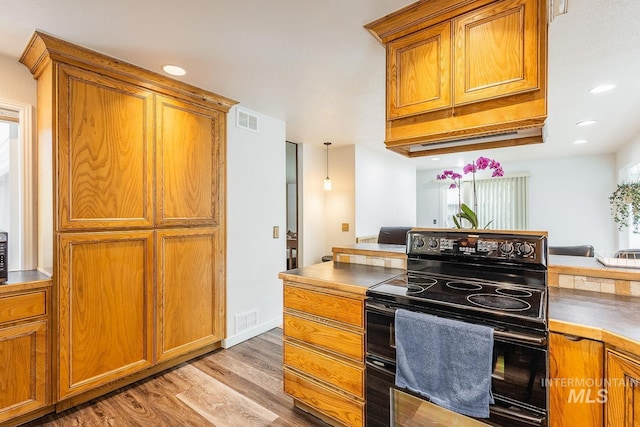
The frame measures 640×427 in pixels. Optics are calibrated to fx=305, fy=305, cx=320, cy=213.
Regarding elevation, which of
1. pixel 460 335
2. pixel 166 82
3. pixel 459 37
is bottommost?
pixel 460 335

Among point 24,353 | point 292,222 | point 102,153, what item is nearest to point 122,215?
point 102,153

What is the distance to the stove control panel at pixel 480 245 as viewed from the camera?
154 cm

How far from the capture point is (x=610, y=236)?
18.3 ft

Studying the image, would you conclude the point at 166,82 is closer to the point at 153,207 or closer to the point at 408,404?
the point at 153,207

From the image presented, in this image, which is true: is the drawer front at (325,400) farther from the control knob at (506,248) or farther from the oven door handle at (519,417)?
the control knob at (506,248)

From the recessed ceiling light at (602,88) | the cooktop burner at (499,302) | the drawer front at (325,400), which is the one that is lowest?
the drawer front at (325,400)

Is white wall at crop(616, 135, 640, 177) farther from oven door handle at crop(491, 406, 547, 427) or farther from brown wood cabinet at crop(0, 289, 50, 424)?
brown wood cabinet at crop(0, 289, 50, 424)

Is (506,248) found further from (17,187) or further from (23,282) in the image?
(17,187)

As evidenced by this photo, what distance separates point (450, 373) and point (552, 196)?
6.40m

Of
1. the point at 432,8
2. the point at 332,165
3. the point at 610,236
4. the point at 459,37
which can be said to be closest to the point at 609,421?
the point at 459,37

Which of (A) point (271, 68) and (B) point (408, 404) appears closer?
(B) point (408, 404)

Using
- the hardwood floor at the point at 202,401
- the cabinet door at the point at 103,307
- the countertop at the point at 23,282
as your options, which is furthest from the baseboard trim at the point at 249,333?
the countertop at the point at 23,282

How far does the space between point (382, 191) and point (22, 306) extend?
472 cm

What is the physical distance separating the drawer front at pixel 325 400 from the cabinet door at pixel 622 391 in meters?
1.03
